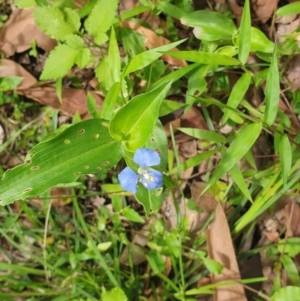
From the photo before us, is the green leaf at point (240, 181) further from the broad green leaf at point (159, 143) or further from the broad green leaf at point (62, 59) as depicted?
the broad green leaf at point (62, 59)

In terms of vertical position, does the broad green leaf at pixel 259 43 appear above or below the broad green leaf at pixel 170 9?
below

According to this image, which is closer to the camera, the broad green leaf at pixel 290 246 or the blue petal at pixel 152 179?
the blue petal at pixel 152 179

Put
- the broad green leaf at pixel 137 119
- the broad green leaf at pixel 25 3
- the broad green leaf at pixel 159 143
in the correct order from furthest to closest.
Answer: the broad green leaf at pixel 25 3, the broad green leaf at pixel 159 143, the broad green leaf at pixel 137 119

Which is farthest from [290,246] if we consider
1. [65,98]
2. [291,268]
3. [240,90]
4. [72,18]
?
[72,18]

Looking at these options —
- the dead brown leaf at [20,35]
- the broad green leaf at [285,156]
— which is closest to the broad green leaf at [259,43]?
the broad green leaf at [285,156]

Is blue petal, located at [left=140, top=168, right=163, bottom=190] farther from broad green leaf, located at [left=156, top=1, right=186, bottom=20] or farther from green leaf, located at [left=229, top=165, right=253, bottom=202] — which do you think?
broad green leaf, located at [left=156, top=1, right=186, bottom=20]

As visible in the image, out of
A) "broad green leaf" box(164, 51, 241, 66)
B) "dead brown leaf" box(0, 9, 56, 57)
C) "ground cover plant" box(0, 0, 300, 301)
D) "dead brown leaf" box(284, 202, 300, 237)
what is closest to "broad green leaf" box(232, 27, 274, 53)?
"ground cover plant" box(0, 0, 300, 301)

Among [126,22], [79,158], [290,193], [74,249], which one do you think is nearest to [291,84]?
[290,193]
